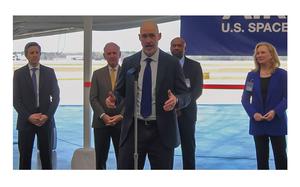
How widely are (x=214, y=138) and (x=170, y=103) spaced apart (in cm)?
60

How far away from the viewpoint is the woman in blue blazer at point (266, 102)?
623cm

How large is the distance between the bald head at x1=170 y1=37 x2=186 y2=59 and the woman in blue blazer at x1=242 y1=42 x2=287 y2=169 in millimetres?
633

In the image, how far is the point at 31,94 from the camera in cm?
637

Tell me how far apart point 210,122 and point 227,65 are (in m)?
0.54

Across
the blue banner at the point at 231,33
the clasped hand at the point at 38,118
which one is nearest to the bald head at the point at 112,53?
the blue banner at the point at 231,33

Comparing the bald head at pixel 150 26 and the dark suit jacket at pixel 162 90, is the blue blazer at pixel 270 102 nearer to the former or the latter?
the dark suit jacket at pixel 162 90

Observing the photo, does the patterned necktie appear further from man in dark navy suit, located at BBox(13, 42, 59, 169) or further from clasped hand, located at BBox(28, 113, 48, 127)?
clasped hand, located at BBox(28, 113, 48, 127)

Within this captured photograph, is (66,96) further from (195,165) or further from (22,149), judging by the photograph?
(195,165)

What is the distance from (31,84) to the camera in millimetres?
6371

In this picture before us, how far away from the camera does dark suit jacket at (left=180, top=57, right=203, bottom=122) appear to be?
627cm

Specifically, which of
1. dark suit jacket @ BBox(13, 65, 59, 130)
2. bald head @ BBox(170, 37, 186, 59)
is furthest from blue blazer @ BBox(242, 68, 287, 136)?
dark suit jacket @ BBox(13, 65, 59, 130)

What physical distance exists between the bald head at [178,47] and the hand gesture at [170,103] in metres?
0.41

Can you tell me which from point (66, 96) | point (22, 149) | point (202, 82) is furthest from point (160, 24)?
point (22, 149)

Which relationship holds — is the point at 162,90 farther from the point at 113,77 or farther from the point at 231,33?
the point at 231,33
